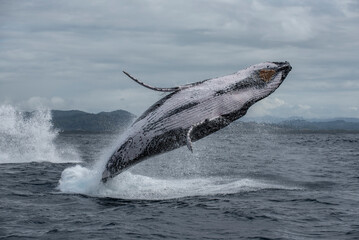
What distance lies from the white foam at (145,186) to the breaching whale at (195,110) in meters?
1.94

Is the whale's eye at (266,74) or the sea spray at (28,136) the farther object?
the sea spray at (28,136)

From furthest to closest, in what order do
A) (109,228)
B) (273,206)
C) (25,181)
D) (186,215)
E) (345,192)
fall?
(25,181), (345,192), (273,206), (186,215), (109,228)

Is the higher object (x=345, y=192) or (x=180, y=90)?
(x=180, y=90)

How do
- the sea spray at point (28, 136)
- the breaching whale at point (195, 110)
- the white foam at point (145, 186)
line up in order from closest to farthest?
1. the breaching whale at point (195, 110)
2. the white foam at point (145, 186)
3. the sea spray at point (28, 136)

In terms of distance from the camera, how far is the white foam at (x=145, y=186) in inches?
547

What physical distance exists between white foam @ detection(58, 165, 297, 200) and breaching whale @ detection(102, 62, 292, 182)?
194 cm

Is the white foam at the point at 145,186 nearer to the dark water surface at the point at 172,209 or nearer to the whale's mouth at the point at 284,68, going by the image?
the dark water surface at the point at 172,209

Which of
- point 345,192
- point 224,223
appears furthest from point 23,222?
point 345,192

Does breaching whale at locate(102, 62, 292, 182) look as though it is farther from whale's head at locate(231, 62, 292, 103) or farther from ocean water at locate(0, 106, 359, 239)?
ocean water at locate(0, 106, 359, 239)

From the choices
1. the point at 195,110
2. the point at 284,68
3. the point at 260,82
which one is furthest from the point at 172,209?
the point at 284,68

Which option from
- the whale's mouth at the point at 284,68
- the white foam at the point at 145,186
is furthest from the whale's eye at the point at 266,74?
the white foam at the point at 145,186

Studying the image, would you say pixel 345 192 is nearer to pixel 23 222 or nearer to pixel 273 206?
pixel 273 206

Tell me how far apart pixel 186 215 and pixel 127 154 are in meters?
2.09

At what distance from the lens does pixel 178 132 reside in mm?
11547
